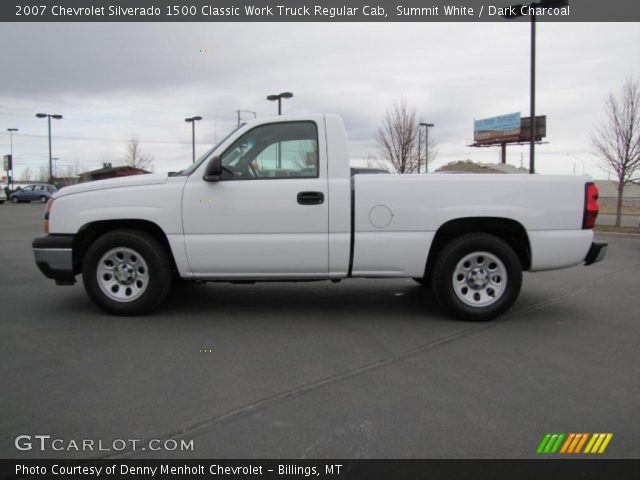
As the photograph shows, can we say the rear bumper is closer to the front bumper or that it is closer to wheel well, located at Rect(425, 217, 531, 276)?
wheel well, located at Rect(425, 217, 531, 276)

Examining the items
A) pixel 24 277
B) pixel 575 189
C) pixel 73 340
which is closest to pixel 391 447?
pixel 73 340

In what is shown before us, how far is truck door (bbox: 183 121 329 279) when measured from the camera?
16.0 feet

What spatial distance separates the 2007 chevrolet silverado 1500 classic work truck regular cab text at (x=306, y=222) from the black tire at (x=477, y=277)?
0.04 feet

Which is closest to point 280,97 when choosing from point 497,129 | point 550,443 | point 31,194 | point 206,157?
point 206,157

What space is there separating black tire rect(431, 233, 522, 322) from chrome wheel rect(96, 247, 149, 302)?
9.83 feet

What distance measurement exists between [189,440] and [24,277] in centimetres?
606

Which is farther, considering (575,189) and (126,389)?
(575,189)

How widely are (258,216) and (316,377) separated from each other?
6.10ft

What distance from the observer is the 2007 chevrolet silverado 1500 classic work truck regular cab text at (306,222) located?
193 inches

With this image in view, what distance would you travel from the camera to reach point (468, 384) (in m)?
3.51

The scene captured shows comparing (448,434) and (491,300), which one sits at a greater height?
(491,300)

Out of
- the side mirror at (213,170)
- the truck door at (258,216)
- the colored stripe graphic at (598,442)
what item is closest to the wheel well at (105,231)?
the truck door at (258,216)

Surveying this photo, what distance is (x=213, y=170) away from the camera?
189 inches

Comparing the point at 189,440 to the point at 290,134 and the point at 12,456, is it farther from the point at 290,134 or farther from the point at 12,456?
the point at 290,134
